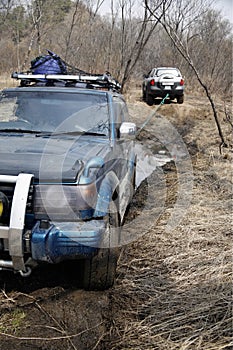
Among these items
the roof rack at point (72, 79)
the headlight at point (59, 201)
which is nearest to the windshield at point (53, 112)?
the roof rack at point (72, 79)

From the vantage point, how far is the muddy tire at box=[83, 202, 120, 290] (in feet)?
10.3

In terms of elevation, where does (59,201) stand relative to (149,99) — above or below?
below

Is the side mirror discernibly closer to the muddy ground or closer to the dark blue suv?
the dark blue suv

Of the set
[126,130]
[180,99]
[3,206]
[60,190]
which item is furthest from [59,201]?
[180,99]

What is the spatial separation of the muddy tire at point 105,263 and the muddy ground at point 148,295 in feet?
0.37

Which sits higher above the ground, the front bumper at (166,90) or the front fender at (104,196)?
the front bumper at (166,90)

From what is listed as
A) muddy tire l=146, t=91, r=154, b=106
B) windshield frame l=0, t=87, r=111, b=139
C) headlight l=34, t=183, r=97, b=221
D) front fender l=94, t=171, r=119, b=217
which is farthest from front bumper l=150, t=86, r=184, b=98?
headlight l=34, t=183, r=97, b=221

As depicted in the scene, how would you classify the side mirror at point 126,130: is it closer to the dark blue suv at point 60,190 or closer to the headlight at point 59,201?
the dark blue suv at point 60,190

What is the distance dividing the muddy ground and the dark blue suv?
276 mm

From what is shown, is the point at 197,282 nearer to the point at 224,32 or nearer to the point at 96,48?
the point at 96,48

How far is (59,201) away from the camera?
111 inches

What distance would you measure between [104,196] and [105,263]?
0.55 metres

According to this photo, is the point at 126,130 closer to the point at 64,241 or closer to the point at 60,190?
the point at 60,190

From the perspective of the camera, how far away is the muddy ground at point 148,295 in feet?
8.97
